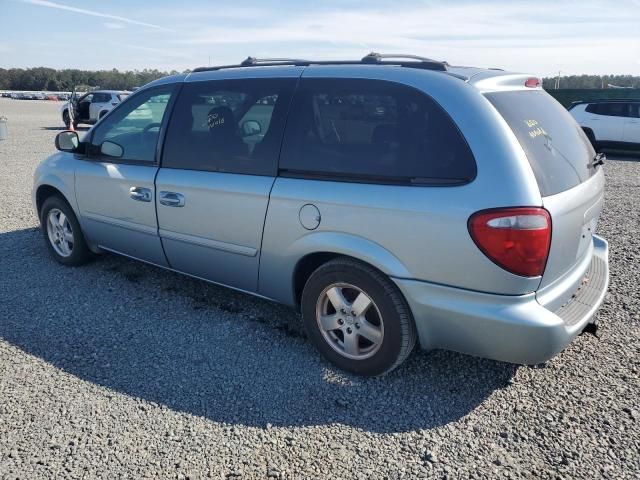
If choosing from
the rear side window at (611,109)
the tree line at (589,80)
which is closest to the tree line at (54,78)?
the tree line at (589,80)

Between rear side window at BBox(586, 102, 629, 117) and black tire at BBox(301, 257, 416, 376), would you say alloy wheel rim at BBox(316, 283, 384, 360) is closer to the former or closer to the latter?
black tire at BBox(301, 257, 416, 376)

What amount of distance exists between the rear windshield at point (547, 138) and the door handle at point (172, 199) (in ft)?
7.31

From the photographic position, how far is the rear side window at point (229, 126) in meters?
3.48

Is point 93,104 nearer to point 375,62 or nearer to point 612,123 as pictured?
point 612,123

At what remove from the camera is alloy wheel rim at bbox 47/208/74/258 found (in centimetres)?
504

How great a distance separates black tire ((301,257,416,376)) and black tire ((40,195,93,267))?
2.67m

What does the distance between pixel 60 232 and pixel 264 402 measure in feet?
10.5

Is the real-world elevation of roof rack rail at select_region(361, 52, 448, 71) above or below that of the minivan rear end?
above

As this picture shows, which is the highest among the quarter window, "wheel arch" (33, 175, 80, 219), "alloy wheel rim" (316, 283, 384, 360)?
the quarter window

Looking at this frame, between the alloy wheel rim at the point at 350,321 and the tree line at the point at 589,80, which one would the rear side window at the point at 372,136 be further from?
the tree line at the point at 589,80

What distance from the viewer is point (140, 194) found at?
4156mm

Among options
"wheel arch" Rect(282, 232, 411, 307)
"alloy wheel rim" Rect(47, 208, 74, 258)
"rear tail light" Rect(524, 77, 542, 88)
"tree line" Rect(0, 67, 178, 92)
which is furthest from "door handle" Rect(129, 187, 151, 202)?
"tree line" Rect(0, 67, 178, 92)

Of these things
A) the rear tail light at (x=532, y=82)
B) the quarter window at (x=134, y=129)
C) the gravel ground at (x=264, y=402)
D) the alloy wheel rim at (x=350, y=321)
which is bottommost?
the gravel ground at (x=264, y=402)

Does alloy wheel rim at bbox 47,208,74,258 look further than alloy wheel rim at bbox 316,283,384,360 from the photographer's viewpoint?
Yes
